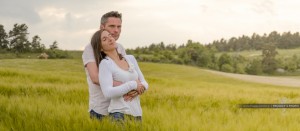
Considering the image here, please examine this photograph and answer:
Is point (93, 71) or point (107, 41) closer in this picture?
point (107, 41)

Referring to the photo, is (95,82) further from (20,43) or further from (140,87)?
(20,43)

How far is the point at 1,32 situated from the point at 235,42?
109292mm

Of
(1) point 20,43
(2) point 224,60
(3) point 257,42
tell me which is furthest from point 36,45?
(3) point 257,42

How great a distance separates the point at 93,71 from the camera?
4.88 m

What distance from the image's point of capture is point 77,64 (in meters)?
58.9

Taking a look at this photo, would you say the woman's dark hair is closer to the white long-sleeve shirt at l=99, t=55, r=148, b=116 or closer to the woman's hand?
the white long-sleeve shirt at l=99, t=55, r=148, b=116

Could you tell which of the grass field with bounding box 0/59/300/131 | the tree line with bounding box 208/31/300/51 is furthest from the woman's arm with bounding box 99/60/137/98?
the tree line with bounding box 208/31/300/51

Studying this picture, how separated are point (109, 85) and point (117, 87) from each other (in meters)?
0.10

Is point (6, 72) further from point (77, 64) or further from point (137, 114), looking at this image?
point (77, 64)

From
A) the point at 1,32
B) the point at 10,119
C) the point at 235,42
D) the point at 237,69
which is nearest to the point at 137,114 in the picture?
the point at 10,119

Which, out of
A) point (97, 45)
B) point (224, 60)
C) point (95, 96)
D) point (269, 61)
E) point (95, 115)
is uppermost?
point (97, 45)

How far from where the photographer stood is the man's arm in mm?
4837

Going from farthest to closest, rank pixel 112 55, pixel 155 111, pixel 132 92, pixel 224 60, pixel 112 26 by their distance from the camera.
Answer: pixel 224 60, pixel 155 111, pixel 112 26, pixel 112 55, pixel 132 92

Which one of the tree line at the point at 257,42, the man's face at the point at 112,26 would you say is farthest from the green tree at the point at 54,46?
the tree line at the point at 257,42
